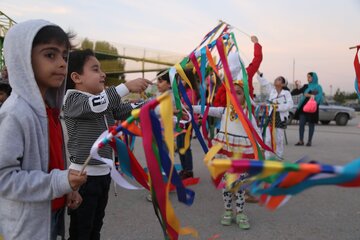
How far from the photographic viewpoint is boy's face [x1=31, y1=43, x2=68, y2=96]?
1623 millimetres

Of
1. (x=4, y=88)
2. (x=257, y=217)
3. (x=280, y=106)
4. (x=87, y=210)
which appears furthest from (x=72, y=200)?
(x=280, y=106)

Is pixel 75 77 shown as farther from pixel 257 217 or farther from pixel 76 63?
pixel 257 217

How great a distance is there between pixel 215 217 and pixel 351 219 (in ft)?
4.67

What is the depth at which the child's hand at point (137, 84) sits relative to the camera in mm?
2244

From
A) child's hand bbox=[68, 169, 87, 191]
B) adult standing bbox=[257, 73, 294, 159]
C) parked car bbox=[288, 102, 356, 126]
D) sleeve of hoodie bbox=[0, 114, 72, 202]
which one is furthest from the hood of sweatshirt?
parked car bbox=[288, 102, 356, 126]

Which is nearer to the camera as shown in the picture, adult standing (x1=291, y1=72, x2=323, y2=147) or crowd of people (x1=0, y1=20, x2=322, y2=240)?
crowd of people (x1=0, y1=20, x2=322, y2=240)

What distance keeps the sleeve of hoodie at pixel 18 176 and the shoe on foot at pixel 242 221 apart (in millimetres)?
2240

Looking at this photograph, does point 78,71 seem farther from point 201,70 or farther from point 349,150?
point 349,150

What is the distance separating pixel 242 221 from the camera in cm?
333

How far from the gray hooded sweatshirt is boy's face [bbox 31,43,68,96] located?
98mm

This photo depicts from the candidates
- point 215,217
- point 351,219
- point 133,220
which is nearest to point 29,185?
point 133,220

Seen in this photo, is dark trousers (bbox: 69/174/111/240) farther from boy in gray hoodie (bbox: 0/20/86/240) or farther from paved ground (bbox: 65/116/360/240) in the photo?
paved ground (bbox: 65/116/360/240)

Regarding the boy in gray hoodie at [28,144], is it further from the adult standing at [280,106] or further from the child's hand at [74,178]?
the adult standing at [280,106]

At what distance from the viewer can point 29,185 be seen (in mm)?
1447
